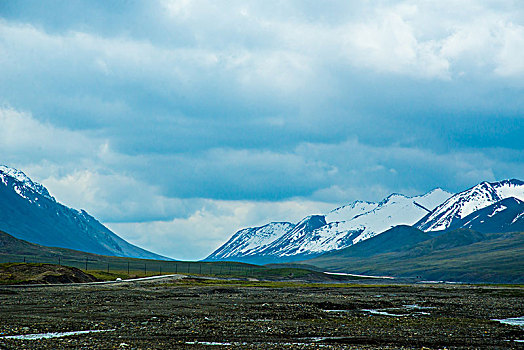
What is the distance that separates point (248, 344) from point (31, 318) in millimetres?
25015

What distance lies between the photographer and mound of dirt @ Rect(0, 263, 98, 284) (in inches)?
5094

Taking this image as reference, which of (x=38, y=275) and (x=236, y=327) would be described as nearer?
(x=236, y=327)

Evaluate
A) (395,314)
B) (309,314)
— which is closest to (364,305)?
(395,314)

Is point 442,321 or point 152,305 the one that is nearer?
point 442,321

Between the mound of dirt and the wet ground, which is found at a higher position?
the mound of dirt

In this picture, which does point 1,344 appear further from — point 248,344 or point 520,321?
point 520,321

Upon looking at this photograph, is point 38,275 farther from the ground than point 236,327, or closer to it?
farther from the ground

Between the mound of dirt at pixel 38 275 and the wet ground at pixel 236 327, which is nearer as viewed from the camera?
the wet ground at pixel 236 327

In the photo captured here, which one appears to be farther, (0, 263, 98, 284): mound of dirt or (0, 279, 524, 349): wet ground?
(0, 263, 98, 284): mound of dirt

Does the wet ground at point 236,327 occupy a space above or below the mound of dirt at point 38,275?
below

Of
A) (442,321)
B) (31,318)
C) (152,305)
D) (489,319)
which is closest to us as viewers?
(31,318)

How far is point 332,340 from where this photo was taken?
46.5 meters

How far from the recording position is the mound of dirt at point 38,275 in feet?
424

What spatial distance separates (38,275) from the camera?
13475cm
